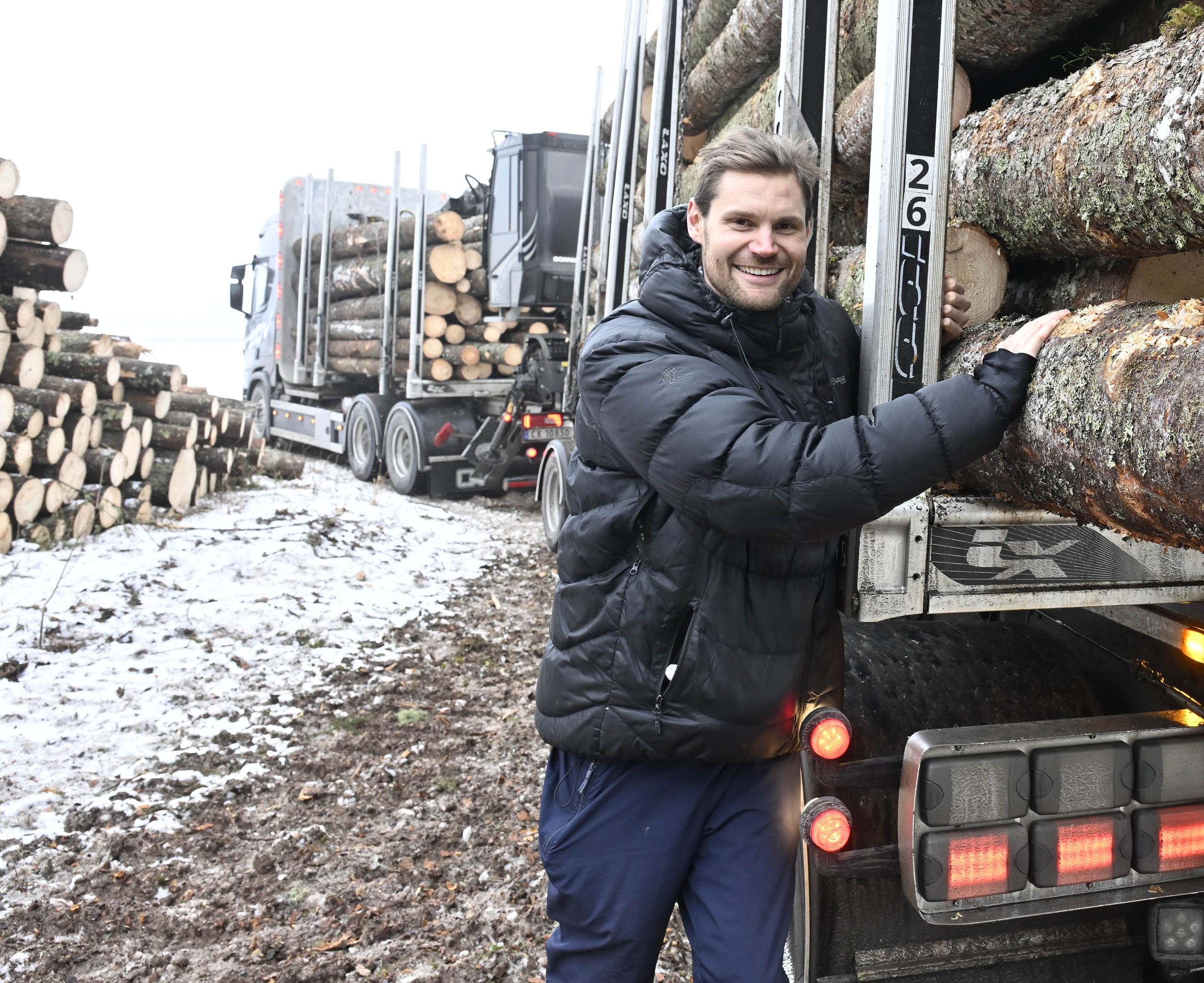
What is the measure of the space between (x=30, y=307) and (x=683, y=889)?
273 inches

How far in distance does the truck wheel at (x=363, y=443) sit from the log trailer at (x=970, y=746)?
927 centimetres

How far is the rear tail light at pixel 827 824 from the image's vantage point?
1.97m

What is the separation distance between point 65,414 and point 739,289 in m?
6.65

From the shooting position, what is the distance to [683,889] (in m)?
2.04

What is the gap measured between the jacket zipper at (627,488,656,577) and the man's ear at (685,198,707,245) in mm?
542

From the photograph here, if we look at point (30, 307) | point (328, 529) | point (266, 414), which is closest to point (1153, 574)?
point (328, 529)

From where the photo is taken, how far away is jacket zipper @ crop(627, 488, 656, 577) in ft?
6.06

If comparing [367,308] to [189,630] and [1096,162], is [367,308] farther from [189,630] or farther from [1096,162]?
[1096,162]

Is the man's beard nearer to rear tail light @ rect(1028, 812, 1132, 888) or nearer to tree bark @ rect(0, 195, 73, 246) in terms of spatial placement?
rear tail light @ rect(1028, 812, 1132, 888)

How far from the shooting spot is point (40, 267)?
709cm

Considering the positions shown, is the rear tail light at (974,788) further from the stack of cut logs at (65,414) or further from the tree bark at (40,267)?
the tree bark at (40,267)

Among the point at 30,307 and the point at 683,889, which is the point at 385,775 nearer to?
the point at 683,889

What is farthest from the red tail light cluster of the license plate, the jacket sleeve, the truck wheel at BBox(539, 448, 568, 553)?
the license plate

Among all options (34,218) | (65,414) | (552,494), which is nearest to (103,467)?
(65,414)
